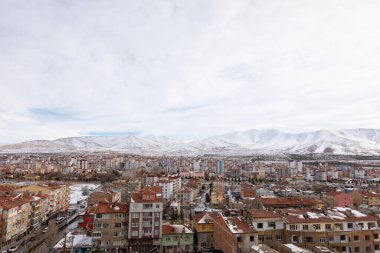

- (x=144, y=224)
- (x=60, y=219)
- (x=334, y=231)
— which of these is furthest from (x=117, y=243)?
(x=60, y=219)

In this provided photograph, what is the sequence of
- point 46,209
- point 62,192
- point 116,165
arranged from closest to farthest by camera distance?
1. point 46,209
2. point 62,192
3. point 116,165

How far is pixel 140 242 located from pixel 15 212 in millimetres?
9848

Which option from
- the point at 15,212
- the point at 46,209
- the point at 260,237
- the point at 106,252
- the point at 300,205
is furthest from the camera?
the point at 46,209

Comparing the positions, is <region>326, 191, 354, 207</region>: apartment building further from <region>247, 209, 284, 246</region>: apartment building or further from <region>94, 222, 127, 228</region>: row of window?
<region>94, 222, 127, 228</region>: row of window

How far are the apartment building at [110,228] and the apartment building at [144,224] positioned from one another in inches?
15.8

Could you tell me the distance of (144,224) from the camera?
15.8m

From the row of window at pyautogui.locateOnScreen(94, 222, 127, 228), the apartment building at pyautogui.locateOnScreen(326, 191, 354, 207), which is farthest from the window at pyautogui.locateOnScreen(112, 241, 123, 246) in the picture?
the apartment building at pyautogui.locateOnScreen(326, 191, 354, 207)

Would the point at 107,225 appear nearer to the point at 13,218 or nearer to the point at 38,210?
the point at 13,218

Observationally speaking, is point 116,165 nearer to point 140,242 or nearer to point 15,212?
point 15,212

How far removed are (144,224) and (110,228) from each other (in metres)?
1.78

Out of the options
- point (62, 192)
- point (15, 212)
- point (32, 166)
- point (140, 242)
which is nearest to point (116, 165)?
point (32, 166)

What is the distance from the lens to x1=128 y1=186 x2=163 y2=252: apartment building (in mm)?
15562

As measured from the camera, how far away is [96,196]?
26375 millimetres

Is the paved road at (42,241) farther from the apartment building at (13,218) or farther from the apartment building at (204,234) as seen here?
the apartment building at (204,234)
